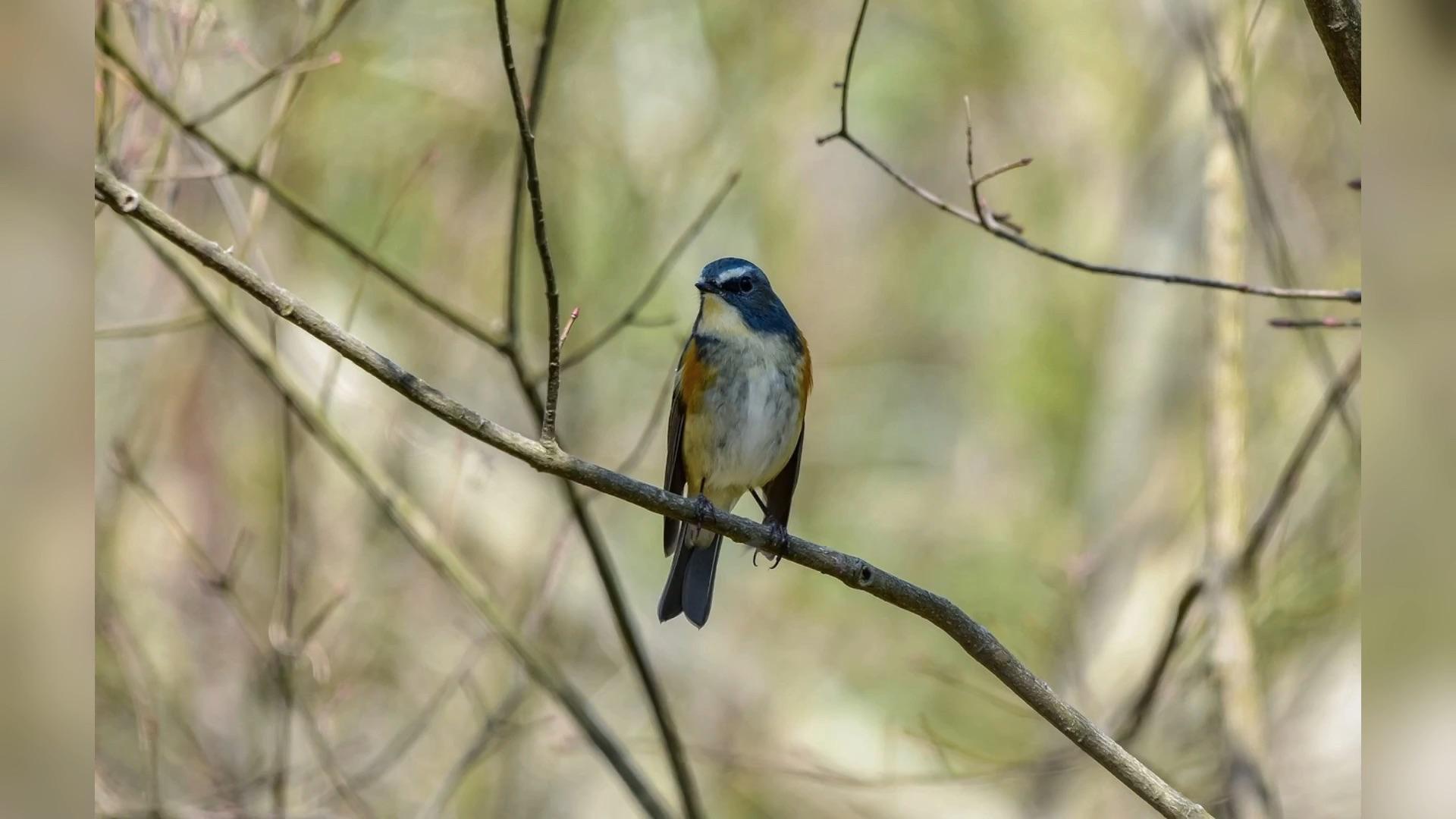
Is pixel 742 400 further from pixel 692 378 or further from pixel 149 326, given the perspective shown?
pixel 149 326

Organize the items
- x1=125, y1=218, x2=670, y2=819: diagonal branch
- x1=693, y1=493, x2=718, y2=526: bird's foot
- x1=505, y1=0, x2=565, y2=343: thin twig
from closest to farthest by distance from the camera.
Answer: x1=693, y1=493, x2=718, y2=526: bird's foot → x1=505, y1=0, x2=565, y2=343: thin twig → x1=125, y1=218, x2=670, y2=819: diagonal branch

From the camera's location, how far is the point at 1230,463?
287cm

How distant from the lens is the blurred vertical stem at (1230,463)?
2654 millimetres

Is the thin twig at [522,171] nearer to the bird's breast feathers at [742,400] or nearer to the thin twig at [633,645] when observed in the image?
the thin twig at [633,645]

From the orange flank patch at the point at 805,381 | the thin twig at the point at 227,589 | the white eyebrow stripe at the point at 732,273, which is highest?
the white eyebrow stripe at the point at 732,273

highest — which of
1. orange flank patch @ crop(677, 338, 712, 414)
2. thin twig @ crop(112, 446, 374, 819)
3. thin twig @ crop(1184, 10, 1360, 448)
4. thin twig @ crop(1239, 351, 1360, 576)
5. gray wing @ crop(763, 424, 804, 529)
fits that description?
thin twig @ crop(1184, 10, 1360, 448)

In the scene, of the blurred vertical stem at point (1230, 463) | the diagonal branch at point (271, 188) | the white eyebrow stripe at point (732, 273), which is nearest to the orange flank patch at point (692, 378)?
the white eyebrow stripe at point (732, 273)

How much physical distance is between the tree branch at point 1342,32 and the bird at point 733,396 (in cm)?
120

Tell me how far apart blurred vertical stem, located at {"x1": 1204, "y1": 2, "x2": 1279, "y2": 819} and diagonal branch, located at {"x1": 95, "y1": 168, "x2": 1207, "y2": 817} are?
1293mm

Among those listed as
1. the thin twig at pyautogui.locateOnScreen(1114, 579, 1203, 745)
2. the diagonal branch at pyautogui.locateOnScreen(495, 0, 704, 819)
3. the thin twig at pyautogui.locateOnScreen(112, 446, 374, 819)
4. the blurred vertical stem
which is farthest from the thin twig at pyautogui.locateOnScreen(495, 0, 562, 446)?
the blurred vertical stem

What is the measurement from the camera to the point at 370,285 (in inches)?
137

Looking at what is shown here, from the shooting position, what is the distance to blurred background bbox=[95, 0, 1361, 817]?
2.94 m

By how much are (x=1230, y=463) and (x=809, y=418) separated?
142cm

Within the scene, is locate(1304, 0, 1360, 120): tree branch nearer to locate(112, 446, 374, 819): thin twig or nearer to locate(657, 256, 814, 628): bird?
locate(657, 256, 814, 628): bird
